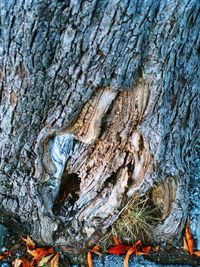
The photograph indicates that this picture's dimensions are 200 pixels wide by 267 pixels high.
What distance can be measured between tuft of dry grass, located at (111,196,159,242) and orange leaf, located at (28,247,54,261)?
0.39m

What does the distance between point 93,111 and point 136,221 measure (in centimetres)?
82

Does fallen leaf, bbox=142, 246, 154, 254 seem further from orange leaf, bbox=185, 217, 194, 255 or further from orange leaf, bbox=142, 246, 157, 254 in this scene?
orange leaf, bbox=185, 217, 194, 255

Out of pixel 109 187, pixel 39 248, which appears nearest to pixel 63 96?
pixel 109 187

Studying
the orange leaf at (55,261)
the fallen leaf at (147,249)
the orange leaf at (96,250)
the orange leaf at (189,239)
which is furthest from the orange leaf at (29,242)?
the orange leaf at (189,239)

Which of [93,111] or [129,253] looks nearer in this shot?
[93,111]

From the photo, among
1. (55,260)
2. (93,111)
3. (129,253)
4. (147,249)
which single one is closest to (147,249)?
(147,249)

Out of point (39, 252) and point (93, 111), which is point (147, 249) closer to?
point (39, 252)

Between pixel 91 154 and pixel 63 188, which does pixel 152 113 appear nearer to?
pixel 91 154

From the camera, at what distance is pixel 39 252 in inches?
96.4

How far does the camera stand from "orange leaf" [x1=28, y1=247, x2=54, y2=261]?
2421 millimetres

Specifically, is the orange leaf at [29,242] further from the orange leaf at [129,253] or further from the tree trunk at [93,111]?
the orange leaf at [129,253]

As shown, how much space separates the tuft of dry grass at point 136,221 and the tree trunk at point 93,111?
0.05m

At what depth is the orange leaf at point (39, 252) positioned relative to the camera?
2.42 metres

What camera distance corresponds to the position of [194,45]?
1729 millimetres
